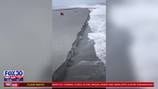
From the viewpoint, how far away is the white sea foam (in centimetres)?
251

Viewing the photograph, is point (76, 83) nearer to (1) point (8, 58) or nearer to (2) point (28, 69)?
(2) point (28, 69)

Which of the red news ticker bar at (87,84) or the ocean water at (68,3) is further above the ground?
the ocean water at (68,3)

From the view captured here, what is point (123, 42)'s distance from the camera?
8.34ft

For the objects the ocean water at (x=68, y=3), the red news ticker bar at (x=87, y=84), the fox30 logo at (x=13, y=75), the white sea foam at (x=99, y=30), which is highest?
the ocean water at (x=68, y=3)

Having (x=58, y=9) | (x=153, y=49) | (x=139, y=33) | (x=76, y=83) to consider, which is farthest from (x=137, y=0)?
(x=76, y=83)

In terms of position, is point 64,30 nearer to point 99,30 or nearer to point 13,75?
point 99,30

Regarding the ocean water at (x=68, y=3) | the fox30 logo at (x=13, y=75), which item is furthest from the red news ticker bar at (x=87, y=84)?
the ocean water at (x=68, y=3)

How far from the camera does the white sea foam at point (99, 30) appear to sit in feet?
8.23

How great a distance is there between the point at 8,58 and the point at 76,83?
0.66m

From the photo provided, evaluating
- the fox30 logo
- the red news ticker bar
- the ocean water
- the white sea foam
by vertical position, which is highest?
the ocean water

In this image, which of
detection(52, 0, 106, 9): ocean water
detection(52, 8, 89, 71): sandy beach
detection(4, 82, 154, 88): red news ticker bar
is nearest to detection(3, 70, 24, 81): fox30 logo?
detection(4, 82, 154, 88): red news ticker bar

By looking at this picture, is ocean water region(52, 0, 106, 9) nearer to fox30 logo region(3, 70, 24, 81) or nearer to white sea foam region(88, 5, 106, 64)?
white sea foam region(88, 5, 106, 64)

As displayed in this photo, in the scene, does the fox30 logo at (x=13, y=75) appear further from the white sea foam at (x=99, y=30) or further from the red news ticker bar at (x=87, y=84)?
the white sea foam at (x=99, y=30)

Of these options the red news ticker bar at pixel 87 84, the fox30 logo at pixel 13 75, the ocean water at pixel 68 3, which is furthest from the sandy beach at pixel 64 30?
the fox30 logo at pixel 13 75
